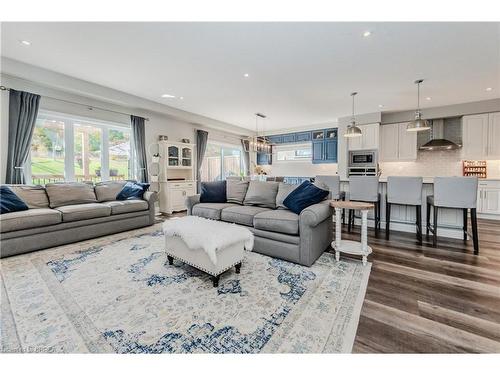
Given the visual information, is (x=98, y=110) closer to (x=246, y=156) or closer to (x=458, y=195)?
(x=246, y=156)

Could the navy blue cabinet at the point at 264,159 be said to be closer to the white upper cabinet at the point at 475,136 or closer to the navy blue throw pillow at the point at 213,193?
the navy blue throw pillow at the point at 213,193

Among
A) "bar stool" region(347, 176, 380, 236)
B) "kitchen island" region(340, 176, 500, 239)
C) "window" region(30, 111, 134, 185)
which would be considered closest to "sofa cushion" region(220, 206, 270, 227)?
"bar stool" region(347, 176, 380, 236)

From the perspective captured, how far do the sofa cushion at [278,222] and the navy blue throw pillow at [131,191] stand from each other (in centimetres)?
266

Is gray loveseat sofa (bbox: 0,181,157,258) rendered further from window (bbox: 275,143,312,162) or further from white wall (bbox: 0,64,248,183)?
window (bbox: 275,143,312,162)

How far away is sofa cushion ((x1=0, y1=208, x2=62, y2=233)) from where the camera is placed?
8.76ft

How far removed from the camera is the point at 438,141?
5.30m

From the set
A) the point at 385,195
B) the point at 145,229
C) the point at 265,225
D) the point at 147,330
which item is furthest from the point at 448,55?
the point at 145,229

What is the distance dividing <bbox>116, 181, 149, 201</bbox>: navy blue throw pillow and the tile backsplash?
20.4ft

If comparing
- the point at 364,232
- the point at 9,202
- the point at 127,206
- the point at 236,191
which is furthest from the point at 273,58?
the point at 9,202

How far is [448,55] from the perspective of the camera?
116 inches

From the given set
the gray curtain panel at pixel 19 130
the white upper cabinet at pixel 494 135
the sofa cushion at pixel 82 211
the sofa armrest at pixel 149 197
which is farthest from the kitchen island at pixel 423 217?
the gray curtain panel at pixel 19 130

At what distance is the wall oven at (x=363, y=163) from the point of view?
5879mm

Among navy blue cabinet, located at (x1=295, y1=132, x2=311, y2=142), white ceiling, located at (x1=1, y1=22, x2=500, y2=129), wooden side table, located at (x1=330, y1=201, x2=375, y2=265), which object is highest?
white ceiling, located at (x1=1, y1=22, x2=500, y2=129)

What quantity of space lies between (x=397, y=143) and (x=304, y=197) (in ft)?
14.9
